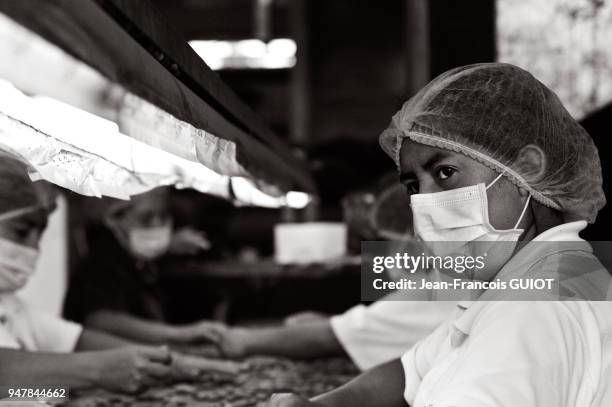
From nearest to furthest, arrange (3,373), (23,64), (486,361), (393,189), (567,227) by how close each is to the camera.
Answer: (23,64) → (486,361) → (567,227) → (3,373) → (393,189)

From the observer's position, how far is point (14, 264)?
1.60m

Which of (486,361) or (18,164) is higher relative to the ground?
(18,164)

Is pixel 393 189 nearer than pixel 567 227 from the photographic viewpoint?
No

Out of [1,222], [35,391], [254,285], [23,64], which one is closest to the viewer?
[23,64]

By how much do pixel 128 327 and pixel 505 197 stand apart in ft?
6.13

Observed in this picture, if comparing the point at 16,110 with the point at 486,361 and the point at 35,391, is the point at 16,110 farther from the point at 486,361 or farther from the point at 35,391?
the point at 486,361

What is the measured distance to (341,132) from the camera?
5.64 m

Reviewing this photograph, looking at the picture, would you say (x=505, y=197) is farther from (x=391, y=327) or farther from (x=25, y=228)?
(x=25, y=228)

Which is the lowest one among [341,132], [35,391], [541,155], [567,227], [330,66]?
[35,391]

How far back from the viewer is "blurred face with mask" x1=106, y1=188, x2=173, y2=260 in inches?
115

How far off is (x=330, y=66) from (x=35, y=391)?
186 inches

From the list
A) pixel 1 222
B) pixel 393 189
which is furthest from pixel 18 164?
pixel 393 189

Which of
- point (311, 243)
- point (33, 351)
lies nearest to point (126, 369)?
point (33, 351)

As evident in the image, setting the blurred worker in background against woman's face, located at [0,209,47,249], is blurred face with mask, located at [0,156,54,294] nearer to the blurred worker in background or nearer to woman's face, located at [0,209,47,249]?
woman's face, located at [0,209,47,249]
